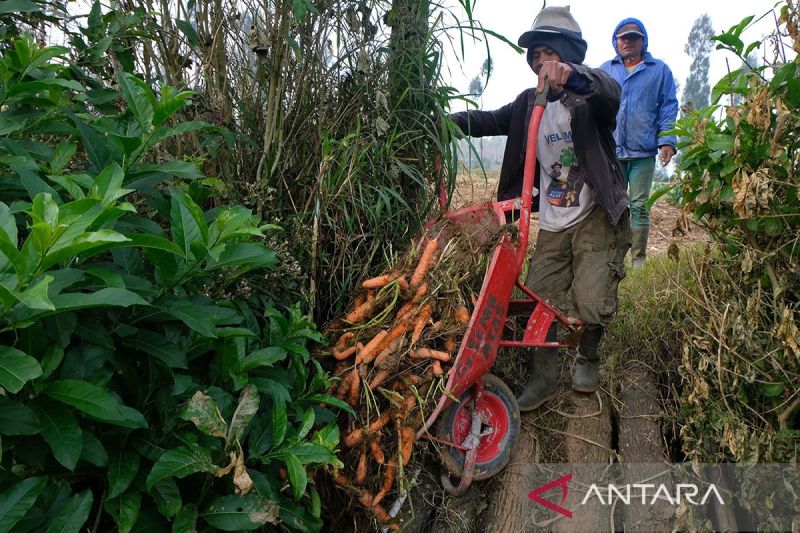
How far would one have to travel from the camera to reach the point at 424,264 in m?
2.76

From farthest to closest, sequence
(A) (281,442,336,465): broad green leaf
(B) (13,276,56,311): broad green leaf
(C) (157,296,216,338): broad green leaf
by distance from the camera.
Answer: (A) (281,442,336,465): broad green leaf
(C) (157,296,216,338): broad green leaf
(B) (13,276,56,311): broad green leaf

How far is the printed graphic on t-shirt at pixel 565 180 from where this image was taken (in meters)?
3.53

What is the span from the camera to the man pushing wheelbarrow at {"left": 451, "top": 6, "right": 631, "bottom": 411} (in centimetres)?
337

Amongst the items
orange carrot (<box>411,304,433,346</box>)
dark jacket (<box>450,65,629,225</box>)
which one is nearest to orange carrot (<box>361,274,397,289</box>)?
orange carrot (<box>411,304,433,346</box>)

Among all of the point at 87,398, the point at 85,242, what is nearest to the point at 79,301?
the point at 85,242

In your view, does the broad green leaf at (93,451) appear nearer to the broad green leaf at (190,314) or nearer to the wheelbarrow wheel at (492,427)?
the broad green leaf at (190,314)

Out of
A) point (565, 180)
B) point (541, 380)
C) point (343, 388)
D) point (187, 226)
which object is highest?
point (187, 226)

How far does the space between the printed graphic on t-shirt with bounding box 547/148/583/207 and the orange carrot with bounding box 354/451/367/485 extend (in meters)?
1.95

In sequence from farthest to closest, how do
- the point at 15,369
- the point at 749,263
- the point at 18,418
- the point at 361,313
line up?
the point at 749,263 < the point at 361,313 < the point at 18,418 < the point at 15,369

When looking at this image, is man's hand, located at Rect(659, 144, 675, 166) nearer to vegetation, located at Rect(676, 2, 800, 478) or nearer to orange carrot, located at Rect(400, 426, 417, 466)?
vegetation, located at Rect(676, 2, 800, 478)

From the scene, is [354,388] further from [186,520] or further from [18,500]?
[18,500]

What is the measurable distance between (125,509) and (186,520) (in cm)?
16

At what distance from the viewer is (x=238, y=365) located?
6.09 feet

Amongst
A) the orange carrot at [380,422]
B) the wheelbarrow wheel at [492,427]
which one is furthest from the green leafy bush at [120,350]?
the wheelbarrow wheel at [492,427]
